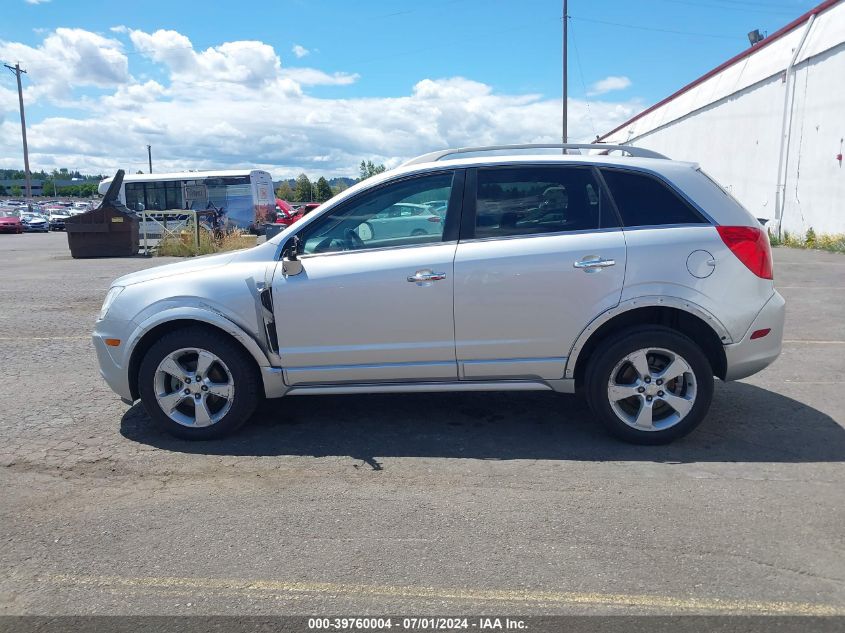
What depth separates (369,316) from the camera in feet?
15.2

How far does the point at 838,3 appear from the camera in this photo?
1845 centimetres

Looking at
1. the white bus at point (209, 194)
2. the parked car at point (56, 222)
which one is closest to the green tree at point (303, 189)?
the parked car at point (56, 222)

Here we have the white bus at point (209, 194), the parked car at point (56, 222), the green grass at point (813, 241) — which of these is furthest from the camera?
the parked car at point (56, 222)

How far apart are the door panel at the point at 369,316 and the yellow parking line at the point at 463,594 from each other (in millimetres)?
1806

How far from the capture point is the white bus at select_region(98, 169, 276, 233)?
104 ft

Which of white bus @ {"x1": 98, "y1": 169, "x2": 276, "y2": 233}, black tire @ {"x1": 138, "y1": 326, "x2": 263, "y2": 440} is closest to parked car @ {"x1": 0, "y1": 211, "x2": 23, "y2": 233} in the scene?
white bus @ {"x1": 98, "y1": 169, "x2": 276, "y2": 233}

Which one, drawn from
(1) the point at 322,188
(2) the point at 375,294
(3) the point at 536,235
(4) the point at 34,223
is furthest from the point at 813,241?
(1) the point at 322,188

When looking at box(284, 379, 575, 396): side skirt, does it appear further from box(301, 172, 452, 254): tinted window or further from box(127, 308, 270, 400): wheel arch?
box(301, 172, 452, 254): tinted window

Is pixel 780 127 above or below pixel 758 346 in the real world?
above

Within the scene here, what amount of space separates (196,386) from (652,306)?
309 centimetres

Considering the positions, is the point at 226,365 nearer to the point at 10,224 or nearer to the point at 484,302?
the point at 484,302

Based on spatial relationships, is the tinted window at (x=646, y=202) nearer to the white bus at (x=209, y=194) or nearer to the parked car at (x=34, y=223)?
the white bus at (x=209, y=194)

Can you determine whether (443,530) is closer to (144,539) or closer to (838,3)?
(144,539)

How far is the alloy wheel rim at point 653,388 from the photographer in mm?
4539
